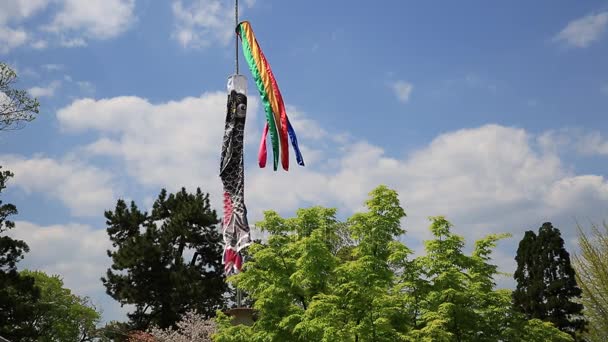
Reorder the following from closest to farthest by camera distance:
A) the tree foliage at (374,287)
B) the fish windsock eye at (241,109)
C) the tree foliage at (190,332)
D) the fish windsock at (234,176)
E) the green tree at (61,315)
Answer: the tree foliage at (374,287), the fish windsock at (234,176), the fish windsock eye at (241,109), the tree foliage at (190,332), the green tree at (61,315)

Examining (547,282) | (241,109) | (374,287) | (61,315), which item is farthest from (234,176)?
(61,315)

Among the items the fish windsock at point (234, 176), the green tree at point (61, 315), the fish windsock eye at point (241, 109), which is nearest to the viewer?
the fish windsock at point (234, 176)

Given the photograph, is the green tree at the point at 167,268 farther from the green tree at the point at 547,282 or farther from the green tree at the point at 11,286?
the green tree at the point at 547,282

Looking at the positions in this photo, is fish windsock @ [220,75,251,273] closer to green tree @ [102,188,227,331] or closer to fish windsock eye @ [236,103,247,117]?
fish windsock eye @ [236,103,247,117]

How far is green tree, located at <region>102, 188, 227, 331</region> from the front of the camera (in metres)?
37.9

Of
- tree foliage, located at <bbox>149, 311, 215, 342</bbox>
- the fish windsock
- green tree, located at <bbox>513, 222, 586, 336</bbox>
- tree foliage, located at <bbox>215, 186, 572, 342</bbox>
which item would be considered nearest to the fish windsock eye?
the fish windsock

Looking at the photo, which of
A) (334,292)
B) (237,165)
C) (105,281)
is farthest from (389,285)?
(105,281)

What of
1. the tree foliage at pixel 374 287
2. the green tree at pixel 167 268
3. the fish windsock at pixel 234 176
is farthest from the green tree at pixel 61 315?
the tree foliage at pixel 374 287

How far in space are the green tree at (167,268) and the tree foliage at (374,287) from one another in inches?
602

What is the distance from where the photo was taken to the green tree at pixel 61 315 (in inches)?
1649

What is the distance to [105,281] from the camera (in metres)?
39.0

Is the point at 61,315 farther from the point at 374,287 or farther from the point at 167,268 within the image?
the point at 374,287

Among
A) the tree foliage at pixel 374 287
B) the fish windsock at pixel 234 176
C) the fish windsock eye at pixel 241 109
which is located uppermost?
the fish windsock eye at pixel 241 109

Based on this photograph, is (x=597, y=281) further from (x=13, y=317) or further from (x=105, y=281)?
(x=13, y=317)
